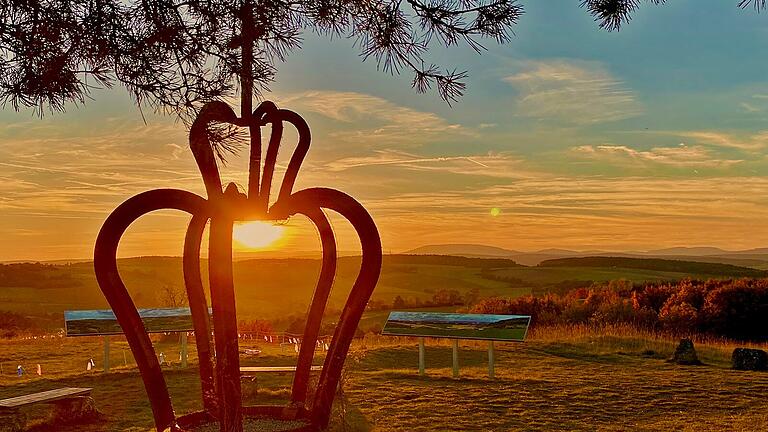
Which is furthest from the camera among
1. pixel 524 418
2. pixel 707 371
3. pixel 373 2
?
pixel 707 371

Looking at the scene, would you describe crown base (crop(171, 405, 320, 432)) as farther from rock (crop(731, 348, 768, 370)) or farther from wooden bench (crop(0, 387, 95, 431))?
rock (crop(731, 348, 768, 370))

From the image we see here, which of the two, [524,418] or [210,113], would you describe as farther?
[524,418]

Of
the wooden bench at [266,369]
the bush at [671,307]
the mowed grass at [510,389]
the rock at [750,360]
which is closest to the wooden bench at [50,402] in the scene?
the mowed grass at [510,389]

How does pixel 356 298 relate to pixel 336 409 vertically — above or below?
above

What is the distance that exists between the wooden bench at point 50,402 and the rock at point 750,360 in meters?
9.27

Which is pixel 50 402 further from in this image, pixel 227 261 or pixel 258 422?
pixel 227 261

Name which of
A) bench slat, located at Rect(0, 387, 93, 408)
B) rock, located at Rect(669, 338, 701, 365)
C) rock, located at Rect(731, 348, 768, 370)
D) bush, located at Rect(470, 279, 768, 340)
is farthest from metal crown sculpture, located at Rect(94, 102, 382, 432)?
bush, located at Rect(470, 279, 768, 340)

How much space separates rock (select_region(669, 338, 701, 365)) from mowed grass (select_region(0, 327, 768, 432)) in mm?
265

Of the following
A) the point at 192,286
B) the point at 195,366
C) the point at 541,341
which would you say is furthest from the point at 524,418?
the point at 541,341

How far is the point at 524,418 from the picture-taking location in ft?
26.4

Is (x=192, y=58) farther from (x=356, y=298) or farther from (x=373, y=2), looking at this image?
(x=356, y=298)

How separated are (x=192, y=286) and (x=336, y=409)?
10.5 ft

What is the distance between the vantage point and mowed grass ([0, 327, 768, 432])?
7965mm

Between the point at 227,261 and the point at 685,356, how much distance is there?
9658mm
